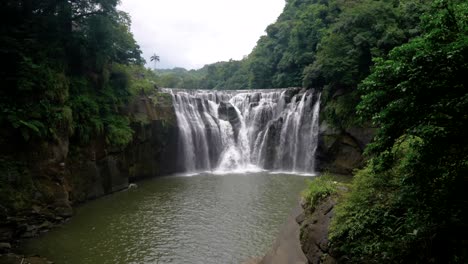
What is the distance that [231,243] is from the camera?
10219mm

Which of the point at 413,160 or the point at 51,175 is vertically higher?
the point at 413,160

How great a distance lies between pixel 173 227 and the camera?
11641 millimetres

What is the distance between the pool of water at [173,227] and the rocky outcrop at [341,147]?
5.42 m

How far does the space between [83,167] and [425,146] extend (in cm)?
1413

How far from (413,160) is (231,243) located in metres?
6.87

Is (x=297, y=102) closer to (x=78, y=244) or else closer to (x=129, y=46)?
(x=129, y=46)

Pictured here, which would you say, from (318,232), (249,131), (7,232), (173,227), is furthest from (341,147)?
(7,232)

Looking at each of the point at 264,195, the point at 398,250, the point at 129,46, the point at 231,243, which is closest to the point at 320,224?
the point at 398,250

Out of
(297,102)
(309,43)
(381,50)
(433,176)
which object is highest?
(309,43)

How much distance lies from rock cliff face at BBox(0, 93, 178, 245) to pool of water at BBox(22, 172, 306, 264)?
660 mm

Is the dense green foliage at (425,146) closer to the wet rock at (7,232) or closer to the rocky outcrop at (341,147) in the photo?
the wet rock at (7,232)

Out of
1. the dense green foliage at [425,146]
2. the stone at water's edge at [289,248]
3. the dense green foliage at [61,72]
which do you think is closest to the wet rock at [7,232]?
the dense green foliage at [61,72]

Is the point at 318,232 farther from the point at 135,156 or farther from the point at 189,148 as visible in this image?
the point at 189,148

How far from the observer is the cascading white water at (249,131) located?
981 inches
